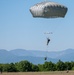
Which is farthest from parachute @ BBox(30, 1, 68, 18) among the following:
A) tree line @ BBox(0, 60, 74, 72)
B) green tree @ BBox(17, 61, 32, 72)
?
green tree @ BBox(17, 61, 32, 72)

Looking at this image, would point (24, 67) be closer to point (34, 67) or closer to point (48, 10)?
point (34, 67)

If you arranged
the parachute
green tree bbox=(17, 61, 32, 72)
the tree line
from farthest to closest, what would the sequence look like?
1. green tree bbox=(17, 61, 32, 72)
2. the tree line
3. the parachute

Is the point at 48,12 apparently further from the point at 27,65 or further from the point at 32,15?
the point at 27,65

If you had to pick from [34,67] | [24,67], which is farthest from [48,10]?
[34,67]

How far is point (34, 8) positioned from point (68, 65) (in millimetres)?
77592

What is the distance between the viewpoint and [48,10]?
160ft

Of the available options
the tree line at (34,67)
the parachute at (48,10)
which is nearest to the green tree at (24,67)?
the tree line at (34,67)

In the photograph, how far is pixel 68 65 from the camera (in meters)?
125

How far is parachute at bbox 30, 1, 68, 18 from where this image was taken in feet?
159

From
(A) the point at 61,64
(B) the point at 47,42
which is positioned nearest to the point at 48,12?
(B) the point at 47,42

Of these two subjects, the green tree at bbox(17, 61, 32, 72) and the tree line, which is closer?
the tree line

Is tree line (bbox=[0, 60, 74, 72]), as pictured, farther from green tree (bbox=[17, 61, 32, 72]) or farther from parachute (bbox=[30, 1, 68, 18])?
parachute (bbox=[30, 1, 68, 18])

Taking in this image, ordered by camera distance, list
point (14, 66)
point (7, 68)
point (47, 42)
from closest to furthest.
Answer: point (47, 42)
point (7, 68)
point (14, 66)

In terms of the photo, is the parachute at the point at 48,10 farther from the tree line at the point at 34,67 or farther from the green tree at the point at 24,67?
the green tree at the point at 24,67
